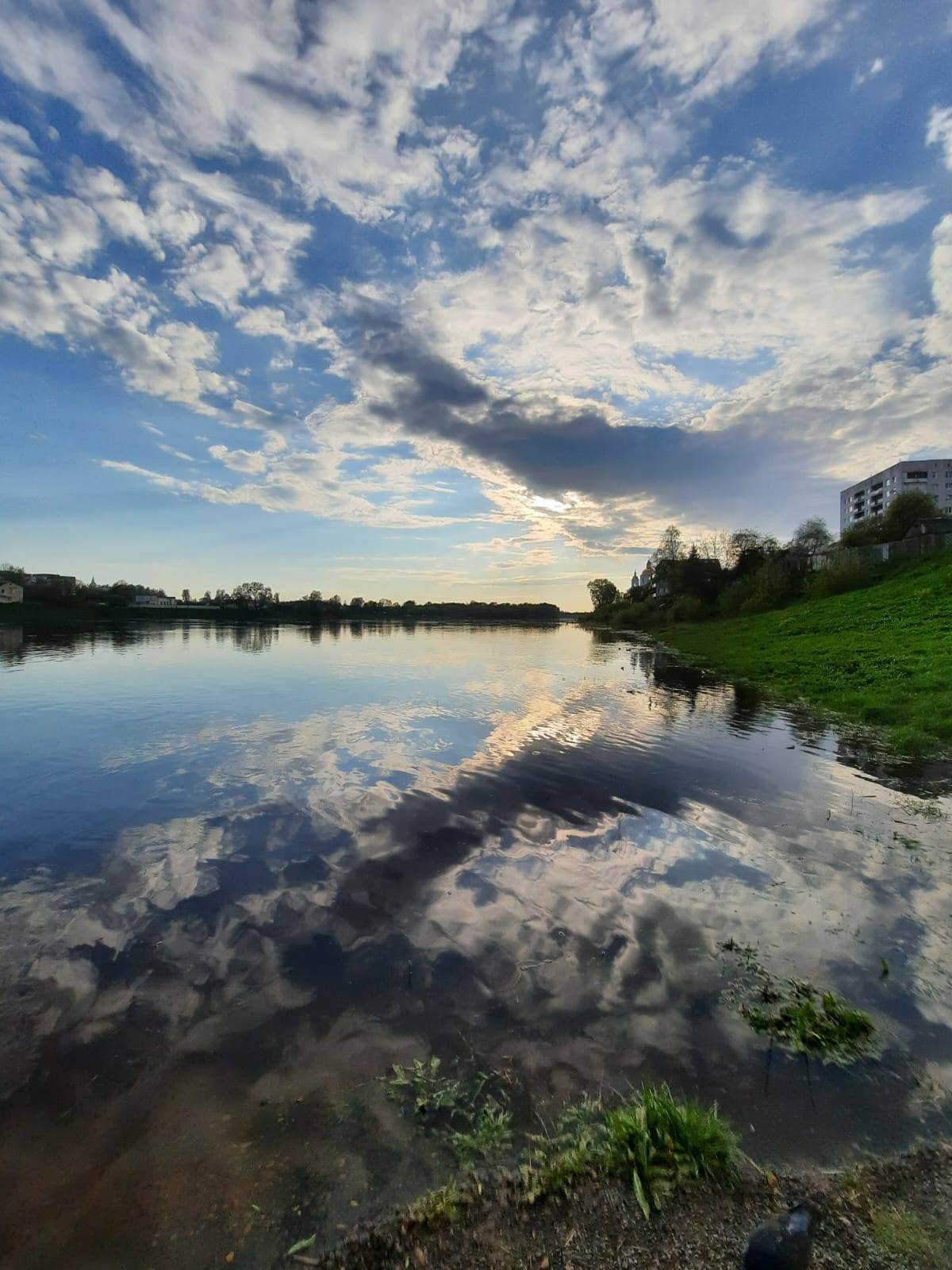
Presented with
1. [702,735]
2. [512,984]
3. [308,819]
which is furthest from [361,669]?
[512,984]

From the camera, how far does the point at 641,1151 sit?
4.12 metres

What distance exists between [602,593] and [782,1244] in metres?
191

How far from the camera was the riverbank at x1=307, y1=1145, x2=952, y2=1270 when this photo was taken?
136 inches

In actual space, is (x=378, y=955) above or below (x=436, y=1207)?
below

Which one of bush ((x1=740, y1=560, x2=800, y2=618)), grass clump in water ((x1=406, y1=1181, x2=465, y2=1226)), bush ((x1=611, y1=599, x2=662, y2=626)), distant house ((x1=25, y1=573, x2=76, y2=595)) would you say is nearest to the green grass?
bush ((x1=740, y1=560, x2=800, y2=618))

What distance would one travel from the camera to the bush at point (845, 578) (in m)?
64.8

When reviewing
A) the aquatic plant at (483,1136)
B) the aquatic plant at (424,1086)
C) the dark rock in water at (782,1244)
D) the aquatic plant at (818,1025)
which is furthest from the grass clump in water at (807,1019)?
the aquatic plant at (424,1086)

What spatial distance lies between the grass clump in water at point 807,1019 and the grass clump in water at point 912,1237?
5.25ft

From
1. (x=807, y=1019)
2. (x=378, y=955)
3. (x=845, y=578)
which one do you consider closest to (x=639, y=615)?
(x=845, y=578)

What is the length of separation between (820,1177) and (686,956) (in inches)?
115

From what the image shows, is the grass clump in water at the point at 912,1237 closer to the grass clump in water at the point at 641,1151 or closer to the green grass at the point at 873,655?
the grass clump in water at the point at 641,1151

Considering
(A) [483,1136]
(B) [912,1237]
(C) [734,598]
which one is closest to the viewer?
(B) [912,1237]

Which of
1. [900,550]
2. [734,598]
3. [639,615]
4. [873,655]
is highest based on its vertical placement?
[900,550]

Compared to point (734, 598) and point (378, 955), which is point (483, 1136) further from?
point (734, 598)
